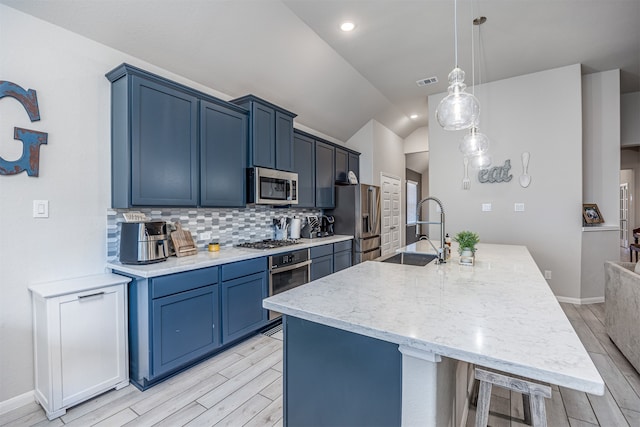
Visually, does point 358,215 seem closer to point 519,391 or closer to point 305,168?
point 305,168

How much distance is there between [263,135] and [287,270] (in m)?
1.50

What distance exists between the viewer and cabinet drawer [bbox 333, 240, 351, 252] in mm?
4158

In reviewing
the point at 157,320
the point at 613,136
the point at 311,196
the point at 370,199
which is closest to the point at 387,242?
the point at 370,199

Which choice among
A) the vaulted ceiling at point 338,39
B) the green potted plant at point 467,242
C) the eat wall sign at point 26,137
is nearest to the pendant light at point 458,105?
the green potted plant at point 467,242

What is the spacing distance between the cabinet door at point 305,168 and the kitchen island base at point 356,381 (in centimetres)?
283

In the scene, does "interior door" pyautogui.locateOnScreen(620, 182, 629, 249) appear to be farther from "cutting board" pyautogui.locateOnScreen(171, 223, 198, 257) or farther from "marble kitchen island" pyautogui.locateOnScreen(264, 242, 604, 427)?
"cutting board" pyautogui.locateOnScreen(171, 223, 198, 257)

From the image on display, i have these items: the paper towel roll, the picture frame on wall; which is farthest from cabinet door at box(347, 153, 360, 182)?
the picture frame on wall

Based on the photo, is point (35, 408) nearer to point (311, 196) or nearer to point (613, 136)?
point (311, 196)

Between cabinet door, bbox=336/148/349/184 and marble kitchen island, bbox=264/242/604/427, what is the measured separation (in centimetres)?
340

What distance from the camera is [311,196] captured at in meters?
4.27

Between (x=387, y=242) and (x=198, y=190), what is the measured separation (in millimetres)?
3991

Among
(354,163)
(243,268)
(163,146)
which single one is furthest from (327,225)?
→ (163,146)

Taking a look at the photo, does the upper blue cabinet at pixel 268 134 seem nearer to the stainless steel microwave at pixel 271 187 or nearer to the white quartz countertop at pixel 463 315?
the stainless steel microwave at pixel 271 187

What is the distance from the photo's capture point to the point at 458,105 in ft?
6.34
